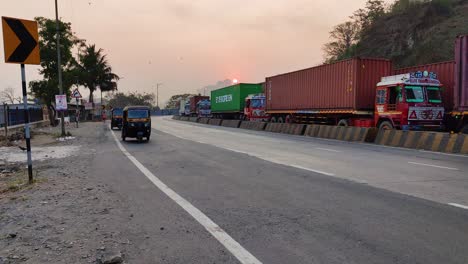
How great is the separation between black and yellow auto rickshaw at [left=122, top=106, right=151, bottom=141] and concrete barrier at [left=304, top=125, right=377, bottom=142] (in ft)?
35.1

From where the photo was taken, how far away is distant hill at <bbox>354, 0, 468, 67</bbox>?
3775cm

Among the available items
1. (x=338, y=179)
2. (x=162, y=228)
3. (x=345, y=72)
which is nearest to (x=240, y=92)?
(x=345, y=72)

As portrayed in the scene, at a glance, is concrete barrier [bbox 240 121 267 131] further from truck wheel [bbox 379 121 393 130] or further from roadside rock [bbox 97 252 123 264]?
roadside rock [bbox 97 252 123 264]

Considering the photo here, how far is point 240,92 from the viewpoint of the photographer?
4475cm

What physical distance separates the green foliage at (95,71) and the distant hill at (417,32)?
4640 centimetres

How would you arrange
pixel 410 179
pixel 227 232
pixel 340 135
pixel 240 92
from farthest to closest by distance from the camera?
pixel 240 92, pixel 340 135, pixel 410 179, pixel 227 232

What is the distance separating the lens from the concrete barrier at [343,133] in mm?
20891

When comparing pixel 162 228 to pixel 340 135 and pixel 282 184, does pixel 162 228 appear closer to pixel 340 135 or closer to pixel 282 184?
pixel 282 184

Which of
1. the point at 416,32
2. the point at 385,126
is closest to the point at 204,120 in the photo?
the point at 416,32

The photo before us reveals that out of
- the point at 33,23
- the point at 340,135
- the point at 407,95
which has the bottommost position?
the point at 340,135

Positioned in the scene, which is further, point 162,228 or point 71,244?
point 162,228

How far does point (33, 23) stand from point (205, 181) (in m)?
5.32

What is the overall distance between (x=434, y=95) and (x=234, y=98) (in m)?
28.5

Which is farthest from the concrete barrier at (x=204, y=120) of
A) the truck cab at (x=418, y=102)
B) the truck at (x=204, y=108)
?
the truck cab at (x=418, y=102)
